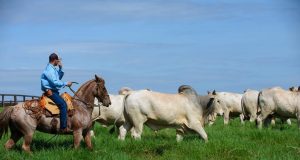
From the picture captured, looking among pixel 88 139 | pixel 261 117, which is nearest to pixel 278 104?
pixel 261 117

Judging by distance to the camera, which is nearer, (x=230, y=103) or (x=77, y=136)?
(x=77, y=136)

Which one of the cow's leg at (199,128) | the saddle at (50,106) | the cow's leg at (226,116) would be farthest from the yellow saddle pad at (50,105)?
the cow's leg at (226,116)

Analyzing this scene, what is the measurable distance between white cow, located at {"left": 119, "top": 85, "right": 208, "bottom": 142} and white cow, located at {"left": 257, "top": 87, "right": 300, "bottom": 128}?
5.96 meters

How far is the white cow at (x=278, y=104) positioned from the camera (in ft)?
69.0

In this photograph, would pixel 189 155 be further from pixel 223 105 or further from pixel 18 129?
pixel 223 105

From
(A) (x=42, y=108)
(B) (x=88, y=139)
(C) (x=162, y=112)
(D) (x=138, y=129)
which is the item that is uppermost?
(A) (x=42, y=108)

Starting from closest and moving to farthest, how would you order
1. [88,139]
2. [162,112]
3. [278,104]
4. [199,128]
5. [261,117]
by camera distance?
1. [88,139]
2. [199,128]
3. [162,112]
4. [278,104]
5. [261,117]

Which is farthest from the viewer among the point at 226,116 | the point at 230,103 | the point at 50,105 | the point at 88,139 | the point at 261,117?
the point at 230,103

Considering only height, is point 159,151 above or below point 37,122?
below

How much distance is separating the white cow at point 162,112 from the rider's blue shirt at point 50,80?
3523 millimetres

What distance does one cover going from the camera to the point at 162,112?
15.8m

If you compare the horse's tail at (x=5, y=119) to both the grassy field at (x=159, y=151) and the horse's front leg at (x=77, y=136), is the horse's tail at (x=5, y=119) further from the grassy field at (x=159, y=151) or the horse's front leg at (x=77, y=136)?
the horse's front leg at (x=77, y=136)

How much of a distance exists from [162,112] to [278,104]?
7.15 meters

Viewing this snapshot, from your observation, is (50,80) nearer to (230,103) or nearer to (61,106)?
(61,106)
